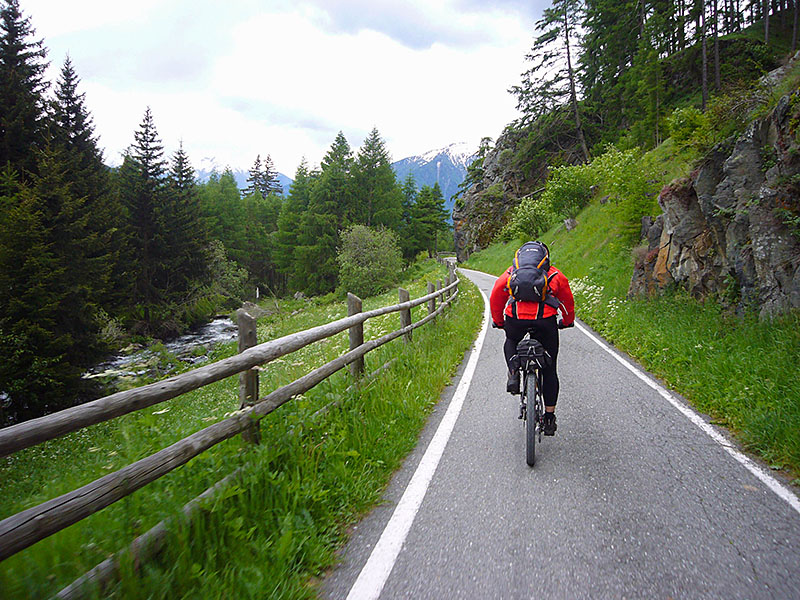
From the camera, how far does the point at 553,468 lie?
3787mm

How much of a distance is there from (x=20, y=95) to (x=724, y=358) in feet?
85.8

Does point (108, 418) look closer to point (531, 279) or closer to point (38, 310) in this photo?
point (531, 279)

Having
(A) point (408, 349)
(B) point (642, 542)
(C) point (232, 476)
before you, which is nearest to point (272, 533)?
(C) point (232, 476)

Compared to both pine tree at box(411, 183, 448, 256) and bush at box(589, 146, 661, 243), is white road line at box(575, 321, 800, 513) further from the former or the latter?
pine tree at box(411, 183, 448, 256)

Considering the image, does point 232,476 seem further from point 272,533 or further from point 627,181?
point 627,181

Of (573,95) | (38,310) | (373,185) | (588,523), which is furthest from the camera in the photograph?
(373,185)

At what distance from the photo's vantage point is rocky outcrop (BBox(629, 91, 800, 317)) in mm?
6086

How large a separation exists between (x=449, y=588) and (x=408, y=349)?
4.87 meters

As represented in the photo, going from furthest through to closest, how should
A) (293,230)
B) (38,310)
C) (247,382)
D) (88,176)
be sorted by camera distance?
(293,230), (88,176), (38,310), (247,382)

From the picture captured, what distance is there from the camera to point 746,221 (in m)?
7.09

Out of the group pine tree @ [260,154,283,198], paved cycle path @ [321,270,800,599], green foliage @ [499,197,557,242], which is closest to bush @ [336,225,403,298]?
green foliage @ [499,197,557,242]

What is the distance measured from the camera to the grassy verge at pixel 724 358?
4.04 m

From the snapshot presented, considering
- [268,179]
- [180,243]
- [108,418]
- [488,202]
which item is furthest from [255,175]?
[108,418]

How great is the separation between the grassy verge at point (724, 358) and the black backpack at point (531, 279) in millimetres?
2329
